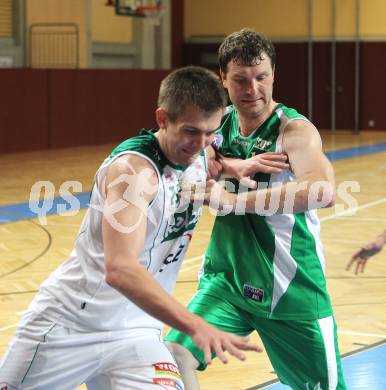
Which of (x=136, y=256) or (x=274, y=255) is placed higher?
(x=136, y=256)

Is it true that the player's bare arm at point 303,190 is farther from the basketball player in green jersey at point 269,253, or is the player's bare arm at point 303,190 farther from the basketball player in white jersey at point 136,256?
the basketball player in white jersey at point 136,256

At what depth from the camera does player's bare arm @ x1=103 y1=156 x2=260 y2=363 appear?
3012 mm

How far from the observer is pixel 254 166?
13.5 ft

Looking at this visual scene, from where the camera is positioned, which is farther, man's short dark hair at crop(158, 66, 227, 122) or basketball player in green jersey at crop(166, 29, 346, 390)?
basketball player in green jersey at crop(166, 29, 346, 390)

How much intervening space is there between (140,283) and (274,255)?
135 cm

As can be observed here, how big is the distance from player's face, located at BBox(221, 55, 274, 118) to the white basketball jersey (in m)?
0.65

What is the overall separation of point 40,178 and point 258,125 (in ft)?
36.9

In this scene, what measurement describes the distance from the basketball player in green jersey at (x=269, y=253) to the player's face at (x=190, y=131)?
738mm

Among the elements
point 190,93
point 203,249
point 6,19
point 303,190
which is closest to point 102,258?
point 190,93

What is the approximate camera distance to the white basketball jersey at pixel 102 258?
348 cm

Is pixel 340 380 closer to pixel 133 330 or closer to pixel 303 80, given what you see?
pixel 133 330

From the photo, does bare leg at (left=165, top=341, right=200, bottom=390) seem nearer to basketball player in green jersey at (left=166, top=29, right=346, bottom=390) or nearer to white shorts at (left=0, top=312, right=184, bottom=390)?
basketball player in green jersey at (left=166, top=29, right=346, bottom=390)

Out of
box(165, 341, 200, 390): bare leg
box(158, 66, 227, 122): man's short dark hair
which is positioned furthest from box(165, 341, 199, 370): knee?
box(158, 66, 227, 122): man's short dark hair

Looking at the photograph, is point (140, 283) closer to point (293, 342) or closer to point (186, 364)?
point (186, 364)
